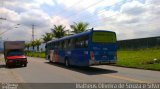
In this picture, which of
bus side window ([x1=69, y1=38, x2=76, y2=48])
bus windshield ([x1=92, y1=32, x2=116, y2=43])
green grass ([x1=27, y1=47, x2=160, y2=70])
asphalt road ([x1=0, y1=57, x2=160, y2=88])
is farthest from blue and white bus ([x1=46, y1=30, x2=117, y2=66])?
green grass ([x1=27, y1=47, x2=160, y2=70])

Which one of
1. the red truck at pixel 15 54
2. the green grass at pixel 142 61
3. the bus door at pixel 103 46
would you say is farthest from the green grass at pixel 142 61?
the red truck at pixel 15 54

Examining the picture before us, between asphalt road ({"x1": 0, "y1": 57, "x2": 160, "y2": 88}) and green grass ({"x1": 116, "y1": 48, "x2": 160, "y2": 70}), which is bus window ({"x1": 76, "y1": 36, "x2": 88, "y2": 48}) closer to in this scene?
asphalt road ({"x1": 0, "y1": 57, "x2": 160, "y2": 88})

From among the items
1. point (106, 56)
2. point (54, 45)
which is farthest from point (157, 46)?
point (106, 56)

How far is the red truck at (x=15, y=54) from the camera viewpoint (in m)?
33.3

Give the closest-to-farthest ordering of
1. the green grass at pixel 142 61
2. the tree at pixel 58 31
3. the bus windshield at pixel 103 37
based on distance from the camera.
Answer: the bus windshield at pixel 103 37 < the green grass at pixel 142 61 < the tree at pixel 58 31

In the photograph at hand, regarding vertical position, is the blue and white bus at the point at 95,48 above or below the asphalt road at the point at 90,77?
above

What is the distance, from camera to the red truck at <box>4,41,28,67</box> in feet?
109

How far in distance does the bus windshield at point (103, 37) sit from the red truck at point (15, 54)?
1237 centimetres

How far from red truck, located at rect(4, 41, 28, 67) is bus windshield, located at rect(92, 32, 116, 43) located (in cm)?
1237

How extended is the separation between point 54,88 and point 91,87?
1662 mm

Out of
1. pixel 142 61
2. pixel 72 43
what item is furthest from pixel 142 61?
pixel 72 43

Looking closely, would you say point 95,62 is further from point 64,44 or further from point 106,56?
point 64,44

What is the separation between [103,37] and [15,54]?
13.7 meters

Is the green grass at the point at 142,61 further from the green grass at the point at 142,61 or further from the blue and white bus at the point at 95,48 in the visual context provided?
the blue and white bus at the point at 95,48
